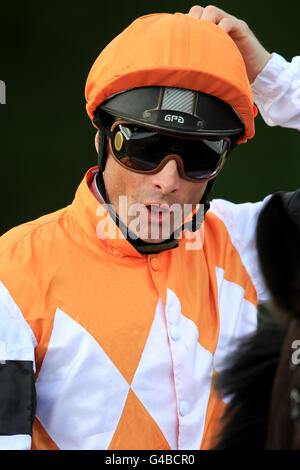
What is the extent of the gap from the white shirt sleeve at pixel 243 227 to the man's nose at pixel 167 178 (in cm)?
35

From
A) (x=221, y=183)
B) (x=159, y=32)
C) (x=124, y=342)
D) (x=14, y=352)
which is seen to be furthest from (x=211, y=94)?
(x=221, y=183)

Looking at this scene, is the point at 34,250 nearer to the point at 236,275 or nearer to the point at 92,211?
the point at 92,211

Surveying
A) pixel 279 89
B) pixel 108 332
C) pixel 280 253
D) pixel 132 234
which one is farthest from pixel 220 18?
pixel 280 253

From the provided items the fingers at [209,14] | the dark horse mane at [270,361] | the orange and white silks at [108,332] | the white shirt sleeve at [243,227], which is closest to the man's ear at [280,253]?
the dark horse mane at [270,361]

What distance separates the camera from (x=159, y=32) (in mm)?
1628

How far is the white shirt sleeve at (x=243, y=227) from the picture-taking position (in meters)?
1.88

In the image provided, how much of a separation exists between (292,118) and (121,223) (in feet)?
2.40

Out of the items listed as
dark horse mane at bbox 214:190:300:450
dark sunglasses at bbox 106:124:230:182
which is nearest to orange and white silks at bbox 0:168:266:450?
dark sunglasses at bbox 106:124:230:182

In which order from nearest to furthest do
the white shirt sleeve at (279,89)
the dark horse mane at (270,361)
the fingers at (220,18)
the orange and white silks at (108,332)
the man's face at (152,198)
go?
1. the dark horse mane at (270,361)
2. the orange and white silks at (108,332)
3. the man's face at (152,198)
4. the fingers at (220,18)
5. the white shirt sleeve at (279,89)

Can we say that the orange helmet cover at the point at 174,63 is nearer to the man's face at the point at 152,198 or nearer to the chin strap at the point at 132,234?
the chin strap at the point at 132,234

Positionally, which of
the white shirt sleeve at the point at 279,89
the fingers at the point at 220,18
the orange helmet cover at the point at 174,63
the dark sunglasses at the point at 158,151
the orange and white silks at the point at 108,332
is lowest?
the orange and white silks at the point at 108,332

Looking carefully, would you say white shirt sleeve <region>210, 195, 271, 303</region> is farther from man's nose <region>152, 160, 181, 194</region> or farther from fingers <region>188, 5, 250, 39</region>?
fingers <region>188, 5, 250, 39</region>

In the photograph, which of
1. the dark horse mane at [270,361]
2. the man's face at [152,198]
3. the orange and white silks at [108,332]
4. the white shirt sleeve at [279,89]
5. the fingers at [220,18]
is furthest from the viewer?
the white shirt sleeve at [279,89]

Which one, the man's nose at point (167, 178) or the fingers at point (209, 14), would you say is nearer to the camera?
the man's nose at point (167, 178)
